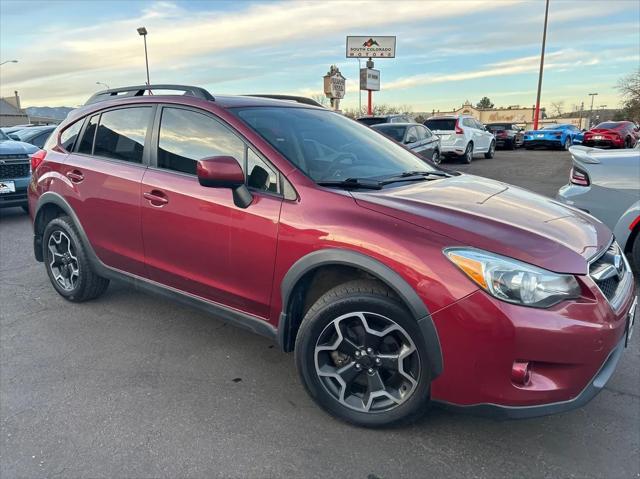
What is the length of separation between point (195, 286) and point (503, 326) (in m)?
1.91

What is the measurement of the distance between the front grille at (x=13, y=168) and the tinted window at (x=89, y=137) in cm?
497

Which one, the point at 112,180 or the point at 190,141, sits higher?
the point at 190,141

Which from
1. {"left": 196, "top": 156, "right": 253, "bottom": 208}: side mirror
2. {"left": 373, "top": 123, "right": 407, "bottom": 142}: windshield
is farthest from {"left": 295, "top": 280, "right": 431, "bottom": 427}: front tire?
{"left": 373, "top": 123, "right": 407, "bottom": 142}: windshield

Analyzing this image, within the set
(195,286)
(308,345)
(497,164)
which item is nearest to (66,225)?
(195,286)

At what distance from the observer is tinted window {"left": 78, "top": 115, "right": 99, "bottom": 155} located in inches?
154

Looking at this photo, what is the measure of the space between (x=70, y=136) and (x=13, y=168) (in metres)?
4.83

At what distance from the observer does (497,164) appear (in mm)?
16203

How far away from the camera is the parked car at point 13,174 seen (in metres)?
7.81

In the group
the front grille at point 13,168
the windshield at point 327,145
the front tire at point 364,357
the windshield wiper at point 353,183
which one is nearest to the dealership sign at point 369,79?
the front grille at point 13,168

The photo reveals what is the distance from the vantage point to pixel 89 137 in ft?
12.9

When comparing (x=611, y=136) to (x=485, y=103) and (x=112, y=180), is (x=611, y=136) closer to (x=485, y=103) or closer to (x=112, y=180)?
(x=112, y=180)

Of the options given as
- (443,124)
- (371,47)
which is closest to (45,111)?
(371,47)

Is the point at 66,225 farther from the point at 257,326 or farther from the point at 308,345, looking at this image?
the point at 308,345

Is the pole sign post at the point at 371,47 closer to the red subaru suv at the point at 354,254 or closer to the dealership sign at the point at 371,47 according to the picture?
the dealership sign at the point at 371,47
